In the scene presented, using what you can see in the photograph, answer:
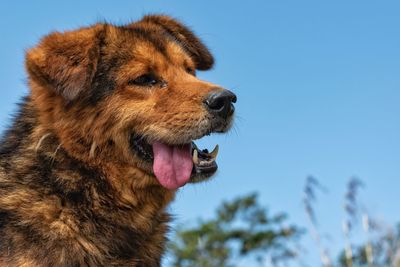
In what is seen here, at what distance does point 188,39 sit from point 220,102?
1.63 metres

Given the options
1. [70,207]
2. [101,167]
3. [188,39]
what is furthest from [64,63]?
[188,39]

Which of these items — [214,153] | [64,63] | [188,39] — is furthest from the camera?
[188,39]

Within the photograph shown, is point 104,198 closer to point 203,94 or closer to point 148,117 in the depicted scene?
point 148,117

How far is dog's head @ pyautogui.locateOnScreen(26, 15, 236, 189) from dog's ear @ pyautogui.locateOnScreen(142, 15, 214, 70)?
1.09 m

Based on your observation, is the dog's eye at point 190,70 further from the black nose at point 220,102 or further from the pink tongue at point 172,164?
the pink tongue at point 172,164

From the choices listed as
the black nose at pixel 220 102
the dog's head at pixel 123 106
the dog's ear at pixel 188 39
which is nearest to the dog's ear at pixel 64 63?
the dog's head at pixel 123 106

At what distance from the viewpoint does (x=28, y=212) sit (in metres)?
5.19

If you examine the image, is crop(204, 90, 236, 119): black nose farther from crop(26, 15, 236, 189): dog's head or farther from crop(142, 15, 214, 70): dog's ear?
crop(142, 15, 214, 70): dog's ear

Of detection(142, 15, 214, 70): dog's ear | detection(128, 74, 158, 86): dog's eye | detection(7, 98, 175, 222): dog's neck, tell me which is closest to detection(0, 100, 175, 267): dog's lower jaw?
detection(7, 98, 175, 222): dog's neck

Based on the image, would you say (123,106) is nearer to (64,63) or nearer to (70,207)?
(64,63)

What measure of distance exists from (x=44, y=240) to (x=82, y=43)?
1.61m

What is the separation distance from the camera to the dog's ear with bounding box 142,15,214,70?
6.98 metres

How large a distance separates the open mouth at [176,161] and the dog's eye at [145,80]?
44 centimetres

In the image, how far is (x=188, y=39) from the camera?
7.13 meters
